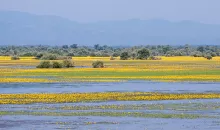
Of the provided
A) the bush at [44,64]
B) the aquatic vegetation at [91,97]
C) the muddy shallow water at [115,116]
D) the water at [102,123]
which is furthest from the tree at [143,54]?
the water at [102,123]

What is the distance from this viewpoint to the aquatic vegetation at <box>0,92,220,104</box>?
1313 inches

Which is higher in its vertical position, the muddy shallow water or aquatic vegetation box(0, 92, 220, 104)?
the muddy shallow water

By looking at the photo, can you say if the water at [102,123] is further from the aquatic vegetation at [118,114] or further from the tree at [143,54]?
the tree at [143,54]

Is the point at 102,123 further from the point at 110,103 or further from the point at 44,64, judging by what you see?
the point at 44,64

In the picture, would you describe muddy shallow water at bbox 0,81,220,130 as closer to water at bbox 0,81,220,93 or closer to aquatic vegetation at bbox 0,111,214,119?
aquatic vegetation at bbox 0,111,214,119

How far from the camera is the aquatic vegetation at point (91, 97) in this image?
33.3 metres

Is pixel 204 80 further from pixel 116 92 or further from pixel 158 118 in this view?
pixel 158 118

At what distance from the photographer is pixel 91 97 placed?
34969 millimetres

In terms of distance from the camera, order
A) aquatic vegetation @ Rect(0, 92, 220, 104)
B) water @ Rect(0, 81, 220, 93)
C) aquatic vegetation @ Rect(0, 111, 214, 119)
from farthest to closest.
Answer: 1. water @ Rect(0, 81, 220, 93)
2. aquatic vegetation @ Rect(0, 92, 220, 104)
3. aquatic vegetation @ Rect(0, 111, 214, 119)

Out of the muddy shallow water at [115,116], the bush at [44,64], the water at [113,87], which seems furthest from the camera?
the bush at [44,64]

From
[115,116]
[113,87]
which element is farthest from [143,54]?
[115,116]

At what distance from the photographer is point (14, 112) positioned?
2798 centimetres

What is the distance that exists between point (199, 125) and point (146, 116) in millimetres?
3271

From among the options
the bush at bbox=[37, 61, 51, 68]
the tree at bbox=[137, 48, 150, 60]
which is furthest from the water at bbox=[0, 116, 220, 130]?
the tree at bbox=[137, 48, 150, 60]
